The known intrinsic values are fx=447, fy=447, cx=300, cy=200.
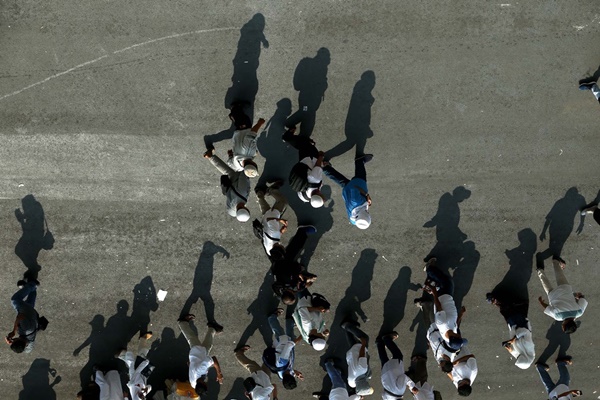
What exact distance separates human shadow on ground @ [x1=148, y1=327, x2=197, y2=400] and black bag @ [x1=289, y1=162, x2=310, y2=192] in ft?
10.5

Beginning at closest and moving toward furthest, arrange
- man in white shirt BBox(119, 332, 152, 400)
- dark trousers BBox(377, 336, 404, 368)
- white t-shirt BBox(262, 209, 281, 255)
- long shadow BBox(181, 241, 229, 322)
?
white t-shirt BBox(262, 209, 281, 255)
man in white shirt BBox(119, 332, 152, 400)
dark trousers BBox(377, 336, 404, 368)
long shadow BBox(181, 241, 229, 322)

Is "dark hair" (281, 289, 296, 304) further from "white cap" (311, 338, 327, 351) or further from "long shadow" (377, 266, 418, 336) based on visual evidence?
"long shadow" (377, 266, 418, 336)

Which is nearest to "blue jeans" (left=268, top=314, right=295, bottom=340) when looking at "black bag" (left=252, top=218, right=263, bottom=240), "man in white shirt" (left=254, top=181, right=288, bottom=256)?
"man in white shirt" (left=254, top=181, right=288, bottom=256)

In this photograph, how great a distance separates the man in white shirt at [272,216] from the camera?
640cm

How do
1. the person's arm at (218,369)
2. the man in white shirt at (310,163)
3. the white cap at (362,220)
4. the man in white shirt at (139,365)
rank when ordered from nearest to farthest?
the man in white shirt at (310,163) < the white cap at (362,220) < the man in white shirt at (139,365) < the person's arm at (218,369)

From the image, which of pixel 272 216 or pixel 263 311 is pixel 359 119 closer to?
pixel 272 216

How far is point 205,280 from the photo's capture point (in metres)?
7.24

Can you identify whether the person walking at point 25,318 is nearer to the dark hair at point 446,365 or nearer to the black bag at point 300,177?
the black bag at point 300,177

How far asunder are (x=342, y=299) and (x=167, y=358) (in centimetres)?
307

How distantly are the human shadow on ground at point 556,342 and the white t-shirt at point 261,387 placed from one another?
4.66 m

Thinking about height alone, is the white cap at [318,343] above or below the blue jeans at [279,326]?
above

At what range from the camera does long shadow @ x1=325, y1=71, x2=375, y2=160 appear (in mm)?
6828

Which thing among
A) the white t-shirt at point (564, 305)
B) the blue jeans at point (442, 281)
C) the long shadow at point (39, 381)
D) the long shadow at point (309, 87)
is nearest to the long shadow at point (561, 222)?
the white t-shirt at point (564, 305)

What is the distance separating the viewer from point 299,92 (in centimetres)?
683
